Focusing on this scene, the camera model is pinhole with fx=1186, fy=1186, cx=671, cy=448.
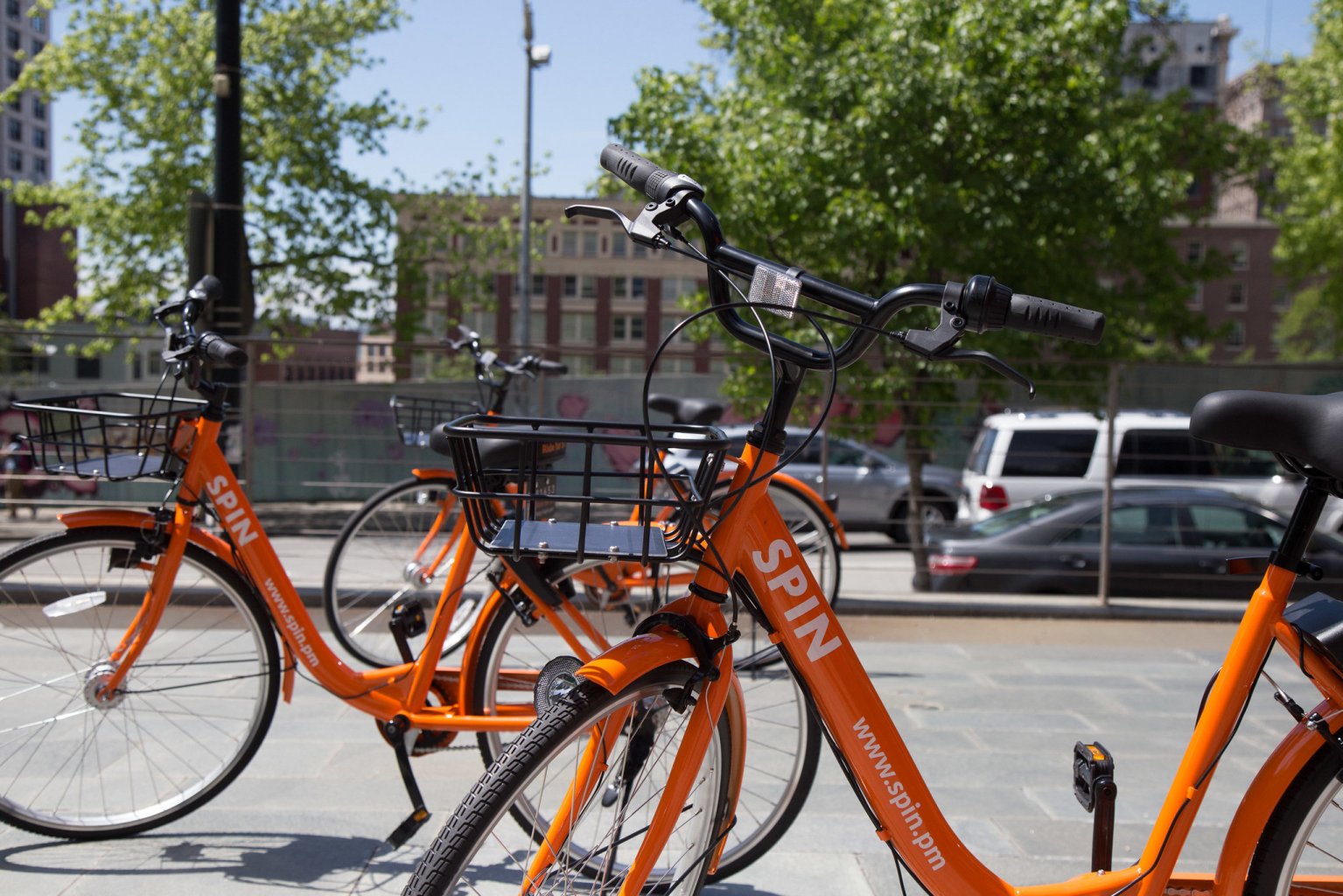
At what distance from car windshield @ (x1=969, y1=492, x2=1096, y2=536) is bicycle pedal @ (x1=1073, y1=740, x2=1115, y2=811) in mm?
8521

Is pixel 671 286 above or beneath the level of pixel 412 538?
above

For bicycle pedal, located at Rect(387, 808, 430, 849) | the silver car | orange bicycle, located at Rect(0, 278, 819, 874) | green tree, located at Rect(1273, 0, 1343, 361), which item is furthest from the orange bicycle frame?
green tree, located at Rect(1273, 0, 1343, 361)

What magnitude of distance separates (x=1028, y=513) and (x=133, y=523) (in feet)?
30.0

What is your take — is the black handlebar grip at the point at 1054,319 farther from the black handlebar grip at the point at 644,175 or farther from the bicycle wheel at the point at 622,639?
the bicycle wheel at the point at 622,639

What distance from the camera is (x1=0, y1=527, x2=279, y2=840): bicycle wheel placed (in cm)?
304

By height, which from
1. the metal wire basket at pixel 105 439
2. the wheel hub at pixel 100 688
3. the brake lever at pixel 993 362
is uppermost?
Answer: the brake lever at pixel 993 362

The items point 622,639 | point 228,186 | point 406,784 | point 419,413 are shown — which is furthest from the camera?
point 228,186

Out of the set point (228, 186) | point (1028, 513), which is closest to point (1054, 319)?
point (228, 186)

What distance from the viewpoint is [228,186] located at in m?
6.88

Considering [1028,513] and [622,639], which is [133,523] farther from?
[1028,513]

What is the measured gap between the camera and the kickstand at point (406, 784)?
2680mm

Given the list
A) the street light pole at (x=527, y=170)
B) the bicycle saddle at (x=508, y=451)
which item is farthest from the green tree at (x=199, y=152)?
the bicycle saddle at (x=508, y=451)

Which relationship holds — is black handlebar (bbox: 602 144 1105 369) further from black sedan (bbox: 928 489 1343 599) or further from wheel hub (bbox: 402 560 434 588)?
black sedan (bbox: 928 489 1343 599)

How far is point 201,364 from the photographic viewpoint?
122 inches
